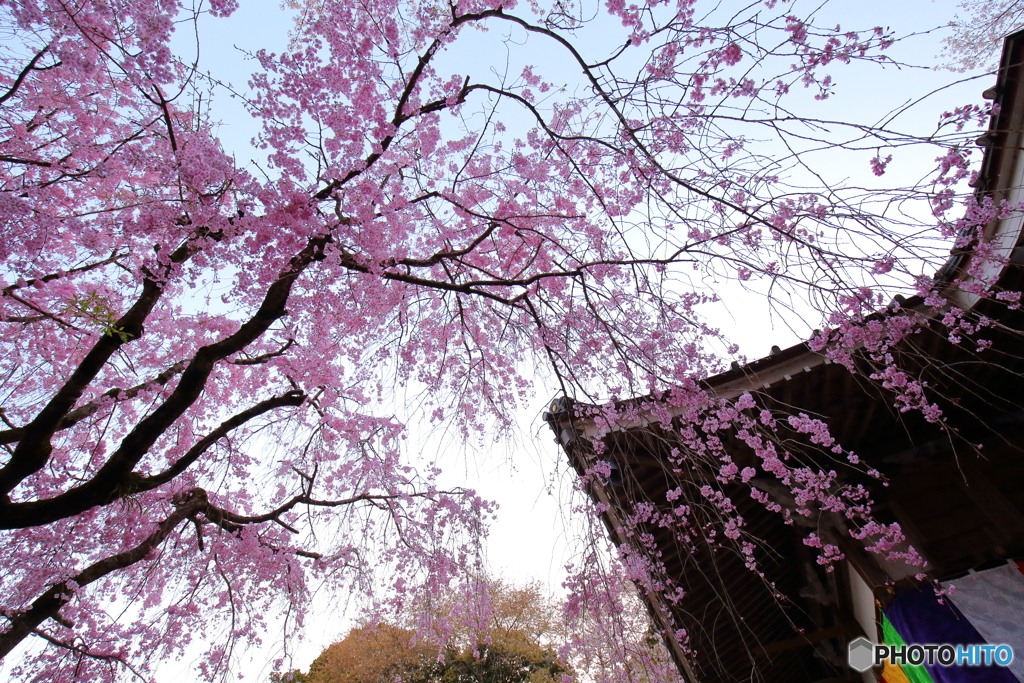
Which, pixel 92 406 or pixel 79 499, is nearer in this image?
pixel 79 499

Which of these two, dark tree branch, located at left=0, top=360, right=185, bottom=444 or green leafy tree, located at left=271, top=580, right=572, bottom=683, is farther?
green leafy tree, located at left=271, top=580, right=572, bottom=683

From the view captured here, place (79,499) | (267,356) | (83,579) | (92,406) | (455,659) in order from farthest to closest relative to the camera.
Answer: (455,659) < (267,356) < (92,406) < (83,579) < (79,499)

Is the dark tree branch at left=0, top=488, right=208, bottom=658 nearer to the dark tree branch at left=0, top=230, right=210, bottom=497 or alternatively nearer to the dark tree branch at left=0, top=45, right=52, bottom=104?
the dark tree branch at left=0, top=230, right=210, bottom=497

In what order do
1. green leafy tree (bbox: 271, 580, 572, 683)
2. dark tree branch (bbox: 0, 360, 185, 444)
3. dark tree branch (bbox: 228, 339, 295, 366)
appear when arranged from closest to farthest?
dark tree branch (bbox: 0, 360, 185, 444) < dark tree branch (bbox: 228, 339, 295, 366) < green leafy tree (bbox: 271, 580, 572, 683)

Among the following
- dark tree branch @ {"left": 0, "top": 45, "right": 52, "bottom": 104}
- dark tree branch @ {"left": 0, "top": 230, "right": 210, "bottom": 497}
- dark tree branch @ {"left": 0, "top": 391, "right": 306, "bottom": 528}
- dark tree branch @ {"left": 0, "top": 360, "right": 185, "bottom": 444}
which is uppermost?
dark tree branch @ {"left": 0, "top": 45, "right": 52, "bottom": 104}

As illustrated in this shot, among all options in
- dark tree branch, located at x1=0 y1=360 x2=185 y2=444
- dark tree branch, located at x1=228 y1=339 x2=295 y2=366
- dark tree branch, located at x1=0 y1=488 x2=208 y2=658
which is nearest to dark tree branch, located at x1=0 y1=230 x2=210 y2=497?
dark tree branch, located at x1=0 y1=360 x2=185 y2=444

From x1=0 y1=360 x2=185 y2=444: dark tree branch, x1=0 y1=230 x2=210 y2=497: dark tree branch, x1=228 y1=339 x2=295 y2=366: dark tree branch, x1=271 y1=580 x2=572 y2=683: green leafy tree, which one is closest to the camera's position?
x1=0 y1=230 x2=210 y2=497: dark tree branch

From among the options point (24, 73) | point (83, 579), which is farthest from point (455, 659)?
point (24, 73)

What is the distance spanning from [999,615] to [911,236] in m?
3.69

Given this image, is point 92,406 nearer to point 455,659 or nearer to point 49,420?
point 49,420

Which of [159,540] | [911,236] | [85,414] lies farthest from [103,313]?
[911,236]

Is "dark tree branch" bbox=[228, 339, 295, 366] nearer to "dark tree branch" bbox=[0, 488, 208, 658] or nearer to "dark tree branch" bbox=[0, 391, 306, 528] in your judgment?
"dark tree branch" bbox=[0, 488, 208, 658]

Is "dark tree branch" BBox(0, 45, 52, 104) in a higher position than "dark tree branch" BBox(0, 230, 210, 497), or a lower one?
higher

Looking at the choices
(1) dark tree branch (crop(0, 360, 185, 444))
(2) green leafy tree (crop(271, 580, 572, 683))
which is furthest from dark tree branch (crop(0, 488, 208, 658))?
(2) green leafy tree (crop(271, 580, 572, 683))
